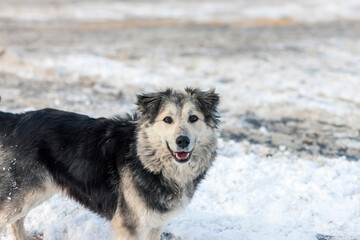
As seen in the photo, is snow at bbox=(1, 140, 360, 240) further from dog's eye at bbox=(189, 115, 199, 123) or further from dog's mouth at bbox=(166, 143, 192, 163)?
dog's eye at bbox=(189, 115, 199, 123)

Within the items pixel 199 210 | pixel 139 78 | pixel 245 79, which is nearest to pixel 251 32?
pixel 245 79

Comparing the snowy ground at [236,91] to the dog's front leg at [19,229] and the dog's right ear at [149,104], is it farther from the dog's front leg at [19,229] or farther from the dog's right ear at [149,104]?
the dog's right ear at [149,104]

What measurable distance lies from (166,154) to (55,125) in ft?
4.09

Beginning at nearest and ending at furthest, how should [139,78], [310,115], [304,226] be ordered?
1. [304,226]
2. [310,115]
3. [139,78]

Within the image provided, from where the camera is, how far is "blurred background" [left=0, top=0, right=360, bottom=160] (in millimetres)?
9398

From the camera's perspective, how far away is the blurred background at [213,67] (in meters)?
9.40

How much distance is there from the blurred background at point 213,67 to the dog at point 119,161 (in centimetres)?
397

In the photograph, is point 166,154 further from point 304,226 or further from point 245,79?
point 245,79

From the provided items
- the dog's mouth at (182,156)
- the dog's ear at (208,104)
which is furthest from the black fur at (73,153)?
the dog's ear at (208,104)

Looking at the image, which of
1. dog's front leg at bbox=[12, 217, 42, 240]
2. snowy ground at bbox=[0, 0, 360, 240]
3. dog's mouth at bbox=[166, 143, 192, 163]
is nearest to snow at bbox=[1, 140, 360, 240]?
snowy ground at bbox=[0, 0, 360, 240]

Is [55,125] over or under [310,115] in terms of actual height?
over

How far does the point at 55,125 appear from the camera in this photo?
4.44 metres

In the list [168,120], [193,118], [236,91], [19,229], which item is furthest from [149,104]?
[236,91]

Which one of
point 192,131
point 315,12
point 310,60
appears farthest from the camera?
point 315,12
